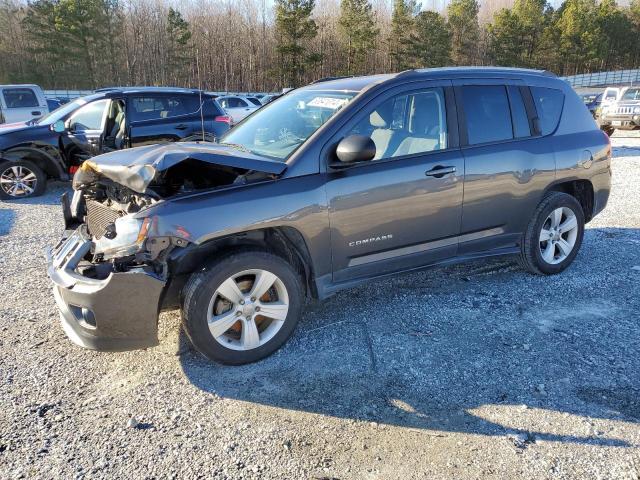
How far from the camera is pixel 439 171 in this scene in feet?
12.6

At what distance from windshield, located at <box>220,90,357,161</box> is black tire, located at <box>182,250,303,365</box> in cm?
77

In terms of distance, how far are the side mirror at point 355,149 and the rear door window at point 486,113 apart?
3.83ft

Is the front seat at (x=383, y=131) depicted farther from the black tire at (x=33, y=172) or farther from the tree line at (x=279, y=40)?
the tree line at (x=279, y=40)

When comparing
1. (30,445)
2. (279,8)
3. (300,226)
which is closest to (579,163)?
(300,226)

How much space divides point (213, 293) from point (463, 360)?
5.62 ft

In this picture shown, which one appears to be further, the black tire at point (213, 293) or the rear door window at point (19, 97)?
the rear door window at point (19, 97)

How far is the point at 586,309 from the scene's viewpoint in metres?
4.14

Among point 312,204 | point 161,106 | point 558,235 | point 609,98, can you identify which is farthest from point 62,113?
point 609,98

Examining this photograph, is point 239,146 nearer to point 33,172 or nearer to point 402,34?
point 33,172

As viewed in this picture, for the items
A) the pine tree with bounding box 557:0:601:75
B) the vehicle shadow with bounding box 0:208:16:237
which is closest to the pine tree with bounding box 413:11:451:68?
the pine tree with bounding box 557:0:601:75

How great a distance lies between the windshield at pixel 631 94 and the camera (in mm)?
19981

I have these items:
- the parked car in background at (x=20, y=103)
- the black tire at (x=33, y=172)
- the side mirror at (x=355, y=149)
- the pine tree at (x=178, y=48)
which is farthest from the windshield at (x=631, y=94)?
the pine tree at (x=178, y=48)

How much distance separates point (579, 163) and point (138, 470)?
4.40m

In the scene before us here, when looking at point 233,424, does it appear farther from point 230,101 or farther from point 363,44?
point 363,44
